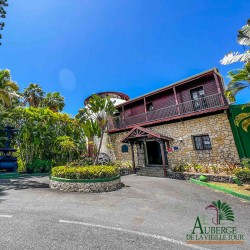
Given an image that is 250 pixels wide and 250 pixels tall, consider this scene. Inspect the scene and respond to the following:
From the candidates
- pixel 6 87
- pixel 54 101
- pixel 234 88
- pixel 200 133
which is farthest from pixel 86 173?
pixel 54 101

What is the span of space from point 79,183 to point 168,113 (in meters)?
11.0

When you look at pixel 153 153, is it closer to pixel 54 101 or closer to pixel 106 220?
pixel 106 220

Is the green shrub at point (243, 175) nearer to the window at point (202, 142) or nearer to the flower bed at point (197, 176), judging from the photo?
the flower bed at point (197, 176)

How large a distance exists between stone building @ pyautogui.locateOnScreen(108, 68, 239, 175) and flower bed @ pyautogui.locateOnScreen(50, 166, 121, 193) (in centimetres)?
541

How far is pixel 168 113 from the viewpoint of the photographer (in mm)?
15406

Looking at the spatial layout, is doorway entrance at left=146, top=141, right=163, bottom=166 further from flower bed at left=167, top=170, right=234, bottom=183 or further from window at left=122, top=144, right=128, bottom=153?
flower bed at left=167, top=170, right=234, bottom=183

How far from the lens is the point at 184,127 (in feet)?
44.1

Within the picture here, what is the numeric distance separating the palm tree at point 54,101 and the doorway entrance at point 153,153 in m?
16.1

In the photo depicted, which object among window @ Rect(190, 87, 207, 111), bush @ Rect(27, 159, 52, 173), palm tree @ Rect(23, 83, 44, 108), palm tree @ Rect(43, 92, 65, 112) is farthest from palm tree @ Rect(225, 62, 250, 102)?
palm tree @ Rect(23, 83, 44, 108)

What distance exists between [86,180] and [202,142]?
32.1ft

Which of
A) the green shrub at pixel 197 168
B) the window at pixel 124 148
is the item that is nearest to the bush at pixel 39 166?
the window at pixel 124 148

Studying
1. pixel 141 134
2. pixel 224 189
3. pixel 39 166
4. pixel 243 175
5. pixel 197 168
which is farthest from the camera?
pixel 39 166

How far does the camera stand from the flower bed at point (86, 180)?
8.45 meters

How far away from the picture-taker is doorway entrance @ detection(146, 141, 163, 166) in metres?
15.9
